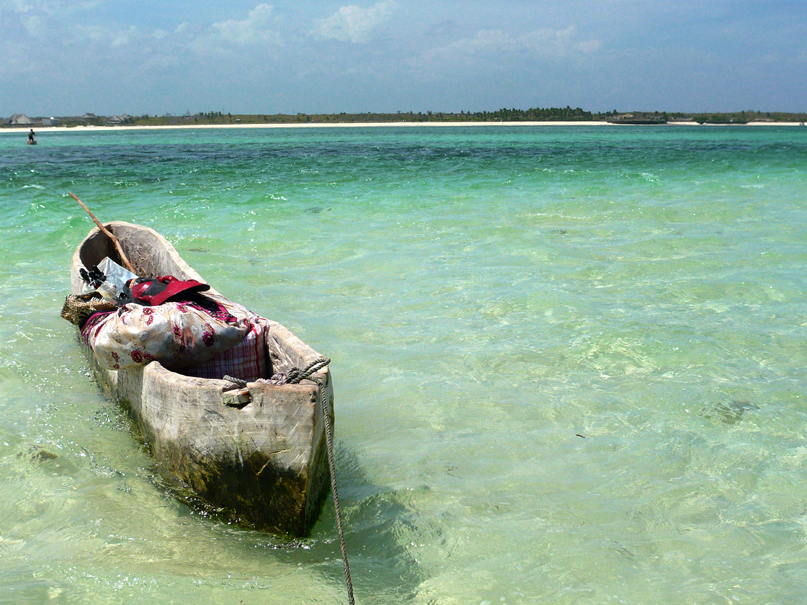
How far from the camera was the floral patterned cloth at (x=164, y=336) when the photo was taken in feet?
9.61

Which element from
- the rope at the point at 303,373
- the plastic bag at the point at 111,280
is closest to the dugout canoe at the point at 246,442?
the rope at the point at 303,373

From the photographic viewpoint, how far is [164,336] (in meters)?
2.94

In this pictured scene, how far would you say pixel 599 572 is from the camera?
2572mm

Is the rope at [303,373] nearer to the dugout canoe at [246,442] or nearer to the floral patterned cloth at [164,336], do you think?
the dugout canoe at [246,442]

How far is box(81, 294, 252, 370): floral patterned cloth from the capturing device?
2928 millimetres

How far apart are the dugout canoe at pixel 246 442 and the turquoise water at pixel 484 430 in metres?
0.13

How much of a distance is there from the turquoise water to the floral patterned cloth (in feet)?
2.04

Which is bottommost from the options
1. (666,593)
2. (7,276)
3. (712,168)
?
(666,593)

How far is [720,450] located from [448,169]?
58.8 feet

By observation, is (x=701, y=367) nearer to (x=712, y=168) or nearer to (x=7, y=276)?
(x=7, y=276)

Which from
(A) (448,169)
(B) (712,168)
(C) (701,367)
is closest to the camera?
(C) (701,367)

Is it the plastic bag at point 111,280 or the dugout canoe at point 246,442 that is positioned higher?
the plastic bag at point 111,280

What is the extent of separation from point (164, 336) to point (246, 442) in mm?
716

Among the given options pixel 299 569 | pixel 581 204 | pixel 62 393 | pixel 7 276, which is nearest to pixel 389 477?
pixel 299 569
